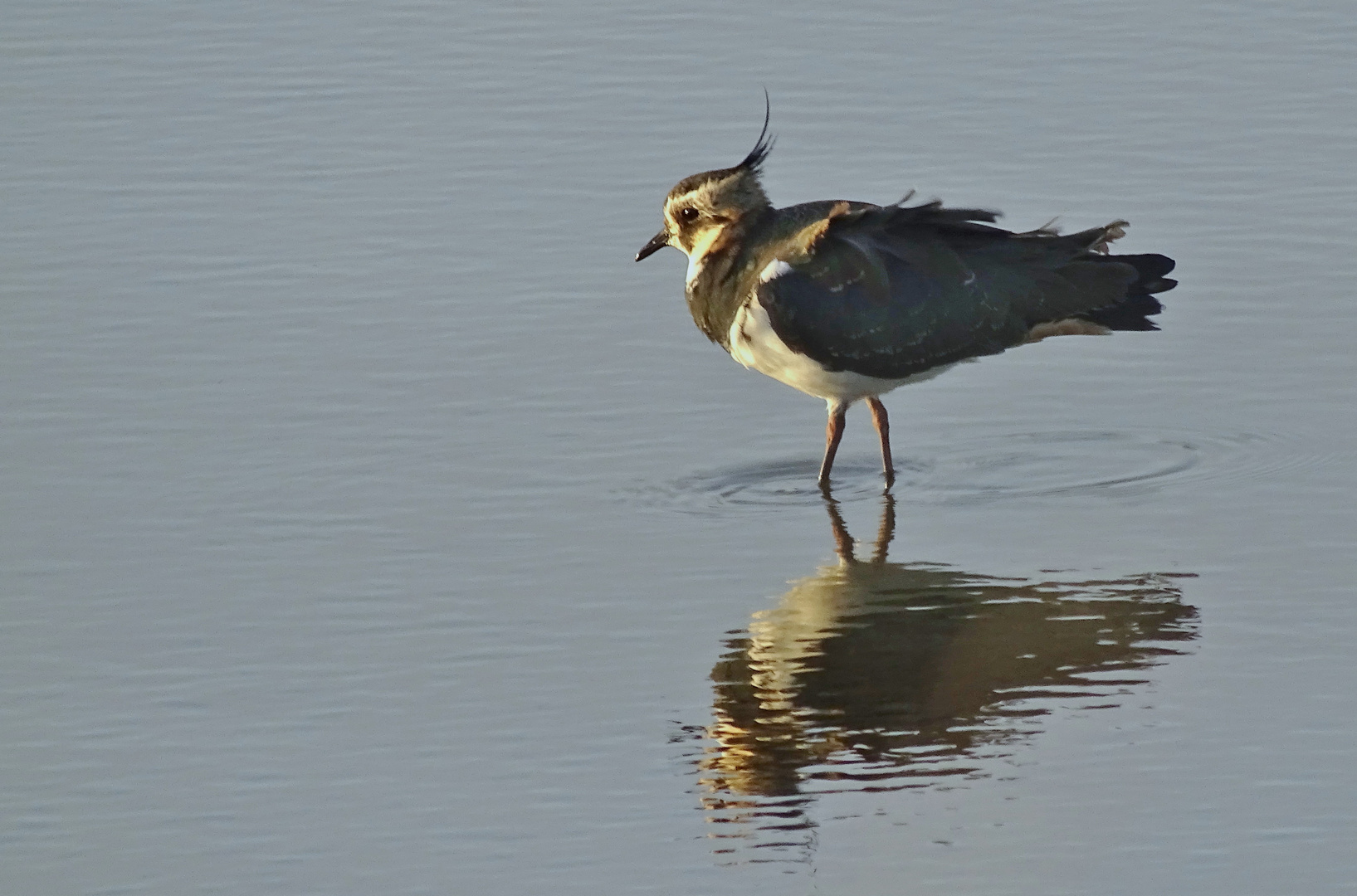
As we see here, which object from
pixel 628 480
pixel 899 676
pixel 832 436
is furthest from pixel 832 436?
pixel 899 676

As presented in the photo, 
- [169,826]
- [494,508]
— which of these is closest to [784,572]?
[494,508]

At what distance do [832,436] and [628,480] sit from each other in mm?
1002

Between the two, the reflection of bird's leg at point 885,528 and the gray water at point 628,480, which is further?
the reflection of bird's leg at point 885,528

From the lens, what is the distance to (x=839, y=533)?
11211 mm

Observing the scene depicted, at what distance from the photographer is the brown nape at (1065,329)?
40.1 feet

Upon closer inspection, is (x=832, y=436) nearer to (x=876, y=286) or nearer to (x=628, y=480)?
(x=876, y=286)

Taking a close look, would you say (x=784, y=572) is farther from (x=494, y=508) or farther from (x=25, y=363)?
(x=25, y=363)

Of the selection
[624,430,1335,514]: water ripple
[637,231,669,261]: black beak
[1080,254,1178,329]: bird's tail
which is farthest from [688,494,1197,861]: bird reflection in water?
[637,231,669,261]: black beak

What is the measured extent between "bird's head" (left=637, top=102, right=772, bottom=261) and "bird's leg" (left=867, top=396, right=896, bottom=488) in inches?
45.1

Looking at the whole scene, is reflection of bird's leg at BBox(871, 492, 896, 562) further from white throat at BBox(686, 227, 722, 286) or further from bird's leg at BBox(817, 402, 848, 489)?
white throat at BBox(686, 227, 722, 286)

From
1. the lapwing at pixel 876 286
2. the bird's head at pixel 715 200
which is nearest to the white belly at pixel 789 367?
the lapwing at pixel 876 286

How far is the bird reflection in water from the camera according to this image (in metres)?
8.46

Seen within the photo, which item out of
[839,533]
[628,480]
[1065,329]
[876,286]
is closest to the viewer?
[839,533]

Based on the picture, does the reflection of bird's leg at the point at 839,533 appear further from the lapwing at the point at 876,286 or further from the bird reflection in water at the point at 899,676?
the lapwing at the point at 876,286
